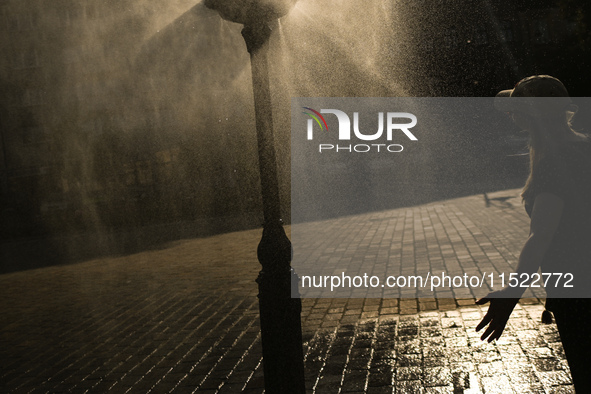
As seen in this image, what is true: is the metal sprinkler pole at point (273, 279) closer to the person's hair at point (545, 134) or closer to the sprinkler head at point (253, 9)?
the sprinkler head at point (253, 9)

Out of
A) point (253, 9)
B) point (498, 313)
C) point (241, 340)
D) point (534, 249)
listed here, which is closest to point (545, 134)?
point (534, 249)

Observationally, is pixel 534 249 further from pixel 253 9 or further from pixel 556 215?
pixel 253 9

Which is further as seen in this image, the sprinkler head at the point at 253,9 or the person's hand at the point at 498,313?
the sprinkler head at the point at 253,9

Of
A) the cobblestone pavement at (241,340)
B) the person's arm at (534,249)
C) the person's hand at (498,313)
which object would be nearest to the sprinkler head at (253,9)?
the person's arm at (534,249)

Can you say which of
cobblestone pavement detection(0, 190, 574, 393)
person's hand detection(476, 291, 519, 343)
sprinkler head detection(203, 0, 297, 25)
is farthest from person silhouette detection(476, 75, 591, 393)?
sprinkler head detection(203, 0, 297, 25)

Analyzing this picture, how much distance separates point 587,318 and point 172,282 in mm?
6324

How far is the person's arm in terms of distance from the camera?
1895 mm

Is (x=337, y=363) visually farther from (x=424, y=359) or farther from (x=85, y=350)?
(x=85, y=350)

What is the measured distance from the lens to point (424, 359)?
12.1 feet

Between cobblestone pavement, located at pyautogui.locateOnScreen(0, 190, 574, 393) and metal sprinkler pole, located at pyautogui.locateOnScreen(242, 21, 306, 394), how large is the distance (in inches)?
16.8

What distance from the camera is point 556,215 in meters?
1.90

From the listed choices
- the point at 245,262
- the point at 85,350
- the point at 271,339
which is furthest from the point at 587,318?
the point at 245,262

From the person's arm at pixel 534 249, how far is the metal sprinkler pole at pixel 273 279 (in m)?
1.37

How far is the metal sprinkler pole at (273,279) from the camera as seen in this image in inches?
121
